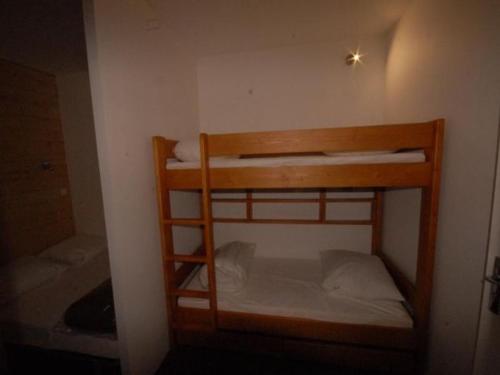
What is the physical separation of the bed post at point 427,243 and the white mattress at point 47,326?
1914 millimetres

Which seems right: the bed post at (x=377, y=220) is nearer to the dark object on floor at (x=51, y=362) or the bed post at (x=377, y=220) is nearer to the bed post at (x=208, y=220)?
the bed post at (x=208, y=220)

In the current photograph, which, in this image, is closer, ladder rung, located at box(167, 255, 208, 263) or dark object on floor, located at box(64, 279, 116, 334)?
dark object on floor, located at box(64, 279, 116, 334)

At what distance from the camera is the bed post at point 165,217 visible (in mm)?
1392

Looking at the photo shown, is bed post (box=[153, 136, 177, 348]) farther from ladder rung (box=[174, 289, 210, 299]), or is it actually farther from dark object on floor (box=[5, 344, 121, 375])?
dark object on floor (box=[5, 344, 121, 375])

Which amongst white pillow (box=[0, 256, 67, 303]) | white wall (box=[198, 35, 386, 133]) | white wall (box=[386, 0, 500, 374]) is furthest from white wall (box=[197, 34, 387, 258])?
white pillow (box=[0, 256, 67, 303])

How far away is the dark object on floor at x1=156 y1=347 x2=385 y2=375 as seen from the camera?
4.75ft

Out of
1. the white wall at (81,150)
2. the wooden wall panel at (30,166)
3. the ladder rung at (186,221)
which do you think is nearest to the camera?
the ladder rung at (186,221)

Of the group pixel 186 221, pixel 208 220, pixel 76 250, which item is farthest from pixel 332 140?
pixel 76 250

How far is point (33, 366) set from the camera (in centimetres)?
148

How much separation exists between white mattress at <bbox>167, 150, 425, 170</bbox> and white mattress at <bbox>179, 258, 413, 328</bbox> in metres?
0.99

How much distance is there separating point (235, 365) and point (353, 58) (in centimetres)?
274

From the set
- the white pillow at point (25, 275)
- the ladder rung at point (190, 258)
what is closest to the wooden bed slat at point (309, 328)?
the ladder rung at point (190, 258)

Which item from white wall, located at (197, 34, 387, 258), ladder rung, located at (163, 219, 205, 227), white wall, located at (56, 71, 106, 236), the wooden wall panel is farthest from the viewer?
white wall, located at (56, 71, 106, 236)

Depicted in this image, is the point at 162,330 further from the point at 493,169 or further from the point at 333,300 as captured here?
the point at 493,169
